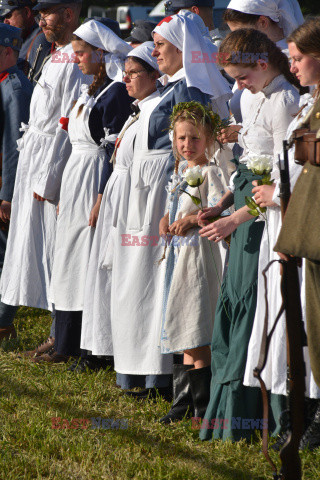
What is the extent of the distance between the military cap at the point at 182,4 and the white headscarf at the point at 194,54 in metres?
1.24

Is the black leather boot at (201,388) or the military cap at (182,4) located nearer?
the black leather boot at (201,388)

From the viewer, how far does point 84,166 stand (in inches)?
209

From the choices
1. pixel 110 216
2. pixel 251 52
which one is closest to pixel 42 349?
pixel 110 216

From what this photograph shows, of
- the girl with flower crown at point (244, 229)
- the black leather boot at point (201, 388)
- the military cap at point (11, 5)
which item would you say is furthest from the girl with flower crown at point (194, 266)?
the military cap at point (11, 5)

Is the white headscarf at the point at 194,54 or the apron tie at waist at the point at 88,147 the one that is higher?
the white headscarf at the point at 194,54

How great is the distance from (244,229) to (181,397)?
101 cm

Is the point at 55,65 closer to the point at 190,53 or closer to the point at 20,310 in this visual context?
the point at 190,53

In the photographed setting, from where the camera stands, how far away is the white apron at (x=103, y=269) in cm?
486

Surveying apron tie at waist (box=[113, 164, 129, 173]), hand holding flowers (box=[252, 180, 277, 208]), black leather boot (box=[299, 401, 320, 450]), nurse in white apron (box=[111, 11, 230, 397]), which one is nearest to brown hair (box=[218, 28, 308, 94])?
hand holding flowers (box=[252, 180, 277, 208])

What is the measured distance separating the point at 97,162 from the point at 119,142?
0.36 m

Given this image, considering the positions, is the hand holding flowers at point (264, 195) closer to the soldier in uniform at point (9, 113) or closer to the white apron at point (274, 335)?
the white apron at point (274, 335)

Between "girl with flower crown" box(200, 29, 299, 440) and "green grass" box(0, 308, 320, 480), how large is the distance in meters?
0.19

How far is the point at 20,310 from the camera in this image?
7105mm

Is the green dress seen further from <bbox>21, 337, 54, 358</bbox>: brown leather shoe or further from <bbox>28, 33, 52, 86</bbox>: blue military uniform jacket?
<bbox>28, 33, 52, 86</bbox>: blue military uniform jacket
